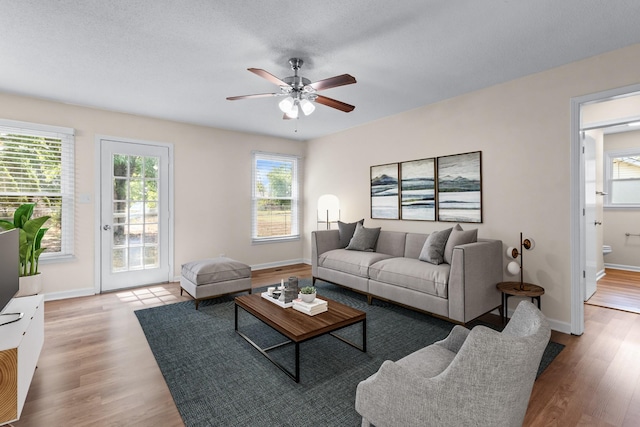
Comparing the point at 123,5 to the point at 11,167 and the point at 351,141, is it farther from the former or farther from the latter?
the point at 351,141

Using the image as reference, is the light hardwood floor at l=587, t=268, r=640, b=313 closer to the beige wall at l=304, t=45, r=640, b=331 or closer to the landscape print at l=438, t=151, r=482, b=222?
the beige wall at l=304, t=45, r=640, b=331

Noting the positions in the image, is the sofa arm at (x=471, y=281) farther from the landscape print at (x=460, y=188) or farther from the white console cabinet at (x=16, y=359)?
the white console cabinet at (x=16, y=359)

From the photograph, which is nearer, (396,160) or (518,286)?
(518,286)

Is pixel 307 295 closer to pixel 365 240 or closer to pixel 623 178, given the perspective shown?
pixel 365 240

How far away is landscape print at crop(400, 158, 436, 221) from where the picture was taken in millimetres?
4211

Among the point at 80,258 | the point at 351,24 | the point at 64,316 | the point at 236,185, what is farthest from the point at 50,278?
the point at 351,24

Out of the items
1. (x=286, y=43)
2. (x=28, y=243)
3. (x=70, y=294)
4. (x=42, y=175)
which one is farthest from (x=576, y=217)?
(x=42, y=175)

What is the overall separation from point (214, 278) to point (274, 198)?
2.66m

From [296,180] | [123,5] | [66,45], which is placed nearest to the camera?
[123,5]

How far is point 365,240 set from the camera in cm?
450

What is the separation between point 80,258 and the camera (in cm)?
417

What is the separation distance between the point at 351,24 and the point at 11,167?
4338 millimetres

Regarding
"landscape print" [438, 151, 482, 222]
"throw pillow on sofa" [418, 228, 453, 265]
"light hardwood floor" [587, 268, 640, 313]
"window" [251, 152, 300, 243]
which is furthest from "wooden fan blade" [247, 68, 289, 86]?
"light hardwood floor" [587, 268, 640, 313]

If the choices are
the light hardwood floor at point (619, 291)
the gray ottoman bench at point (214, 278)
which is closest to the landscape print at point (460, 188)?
the light hardwood floor at point (619, 291)
